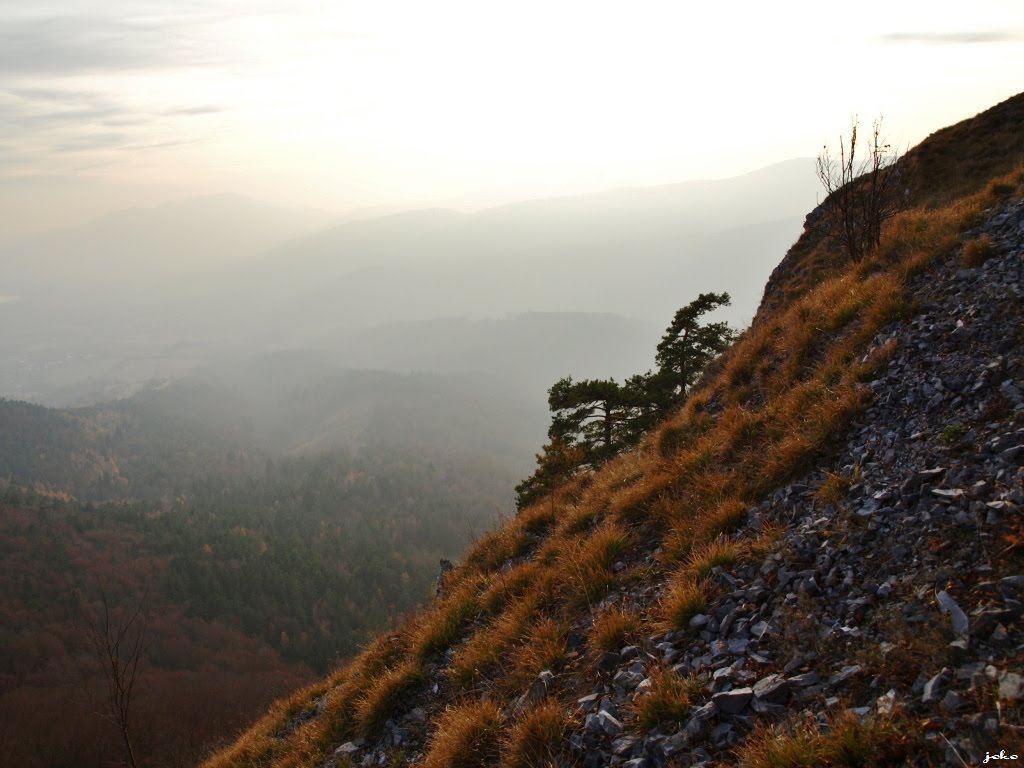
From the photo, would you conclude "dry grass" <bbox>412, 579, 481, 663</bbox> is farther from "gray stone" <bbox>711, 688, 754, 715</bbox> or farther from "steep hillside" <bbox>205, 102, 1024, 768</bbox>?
"gray stone" <bbox>711, 688, 754, 715</bbox>

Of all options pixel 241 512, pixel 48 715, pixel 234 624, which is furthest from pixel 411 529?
pixel 48 715

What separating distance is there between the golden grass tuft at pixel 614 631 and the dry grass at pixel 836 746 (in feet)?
8.15

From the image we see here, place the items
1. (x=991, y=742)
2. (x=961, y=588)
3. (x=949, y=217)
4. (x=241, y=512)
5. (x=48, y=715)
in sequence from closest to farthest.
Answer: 1. (x=991, y=742)
2. (x=961, y=588)
3. (x=949, y=217)
4. (x=48, y=715)
5. (x=241, y=512)

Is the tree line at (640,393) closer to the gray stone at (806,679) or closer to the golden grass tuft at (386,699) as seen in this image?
the golden grass tuft at (386,699)

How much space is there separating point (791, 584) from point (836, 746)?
221cm

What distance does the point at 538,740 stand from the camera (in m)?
5.93

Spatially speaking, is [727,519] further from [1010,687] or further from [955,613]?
[1010,687]

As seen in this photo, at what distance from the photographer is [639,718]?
5.53 meters

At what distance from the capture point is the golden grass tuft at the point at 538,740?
580 cm

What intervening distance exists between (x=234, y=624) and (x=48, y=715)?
38.8m

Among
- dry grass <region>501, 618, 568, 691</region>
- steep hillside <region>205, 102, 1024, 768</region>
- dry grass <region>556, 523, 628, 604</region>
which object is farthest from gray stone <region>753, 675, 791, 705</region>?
dry grass <region>556, 523, 628, 604</region>

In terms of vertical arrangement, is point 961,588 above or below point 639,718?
above

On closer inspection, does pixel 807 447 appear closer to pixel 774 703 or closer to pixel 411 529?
pixel 774 703

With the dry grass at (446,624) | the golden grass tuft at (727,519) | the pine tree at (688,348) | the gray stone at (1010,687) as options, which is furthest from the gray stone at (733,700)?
the pine tree at (688,348)
